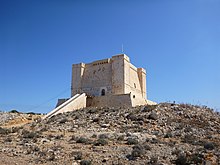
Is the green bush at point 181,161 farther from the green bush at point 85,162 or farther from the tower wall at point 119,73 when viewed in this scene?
the tower wall at point 119,73

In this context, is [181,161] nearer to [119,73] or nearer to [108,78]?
[119,73]

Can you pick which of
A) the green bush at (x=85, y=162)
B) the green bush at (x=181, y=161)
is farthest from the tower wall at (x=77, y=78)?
the green bush at (x=181, y=161)

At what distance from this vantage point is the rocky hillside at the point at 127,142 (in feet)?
24.3

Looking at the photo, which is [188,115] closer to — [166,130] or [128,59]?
[166,130]

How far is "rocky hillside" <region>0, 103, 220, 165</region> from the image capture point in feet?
24.3

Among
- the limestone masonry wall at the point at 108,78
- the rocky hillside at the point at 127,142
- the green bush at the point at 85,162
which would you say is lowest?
the green bush at the point at 85,162

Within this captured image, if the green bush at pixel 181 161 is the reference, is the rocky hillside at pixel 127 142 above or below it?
above

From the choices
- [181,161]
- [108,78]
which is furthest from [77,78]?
[181,161]

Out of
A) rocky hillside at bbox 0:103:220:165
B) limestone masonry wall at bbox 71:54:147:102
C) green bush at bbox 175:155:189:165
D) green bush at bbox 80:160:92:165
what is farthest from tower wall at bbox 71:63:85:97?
green bush at bbox 175:155:189:165

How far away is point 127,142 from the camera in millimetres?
10078

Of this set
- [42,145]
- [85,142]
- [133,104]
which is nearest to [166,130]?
[85,142]

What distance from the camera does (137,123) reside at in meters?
15.7

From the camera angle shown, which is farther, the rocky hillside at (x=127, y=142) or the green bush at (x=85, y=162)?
A: the rocky hillside at (x=127, y=142)

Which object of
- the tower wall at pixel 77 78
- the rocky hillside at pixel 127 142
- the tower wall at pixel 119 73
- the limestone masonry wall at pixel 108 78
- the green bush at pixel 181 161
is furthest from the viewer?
the tower wall at pixel 77 78
